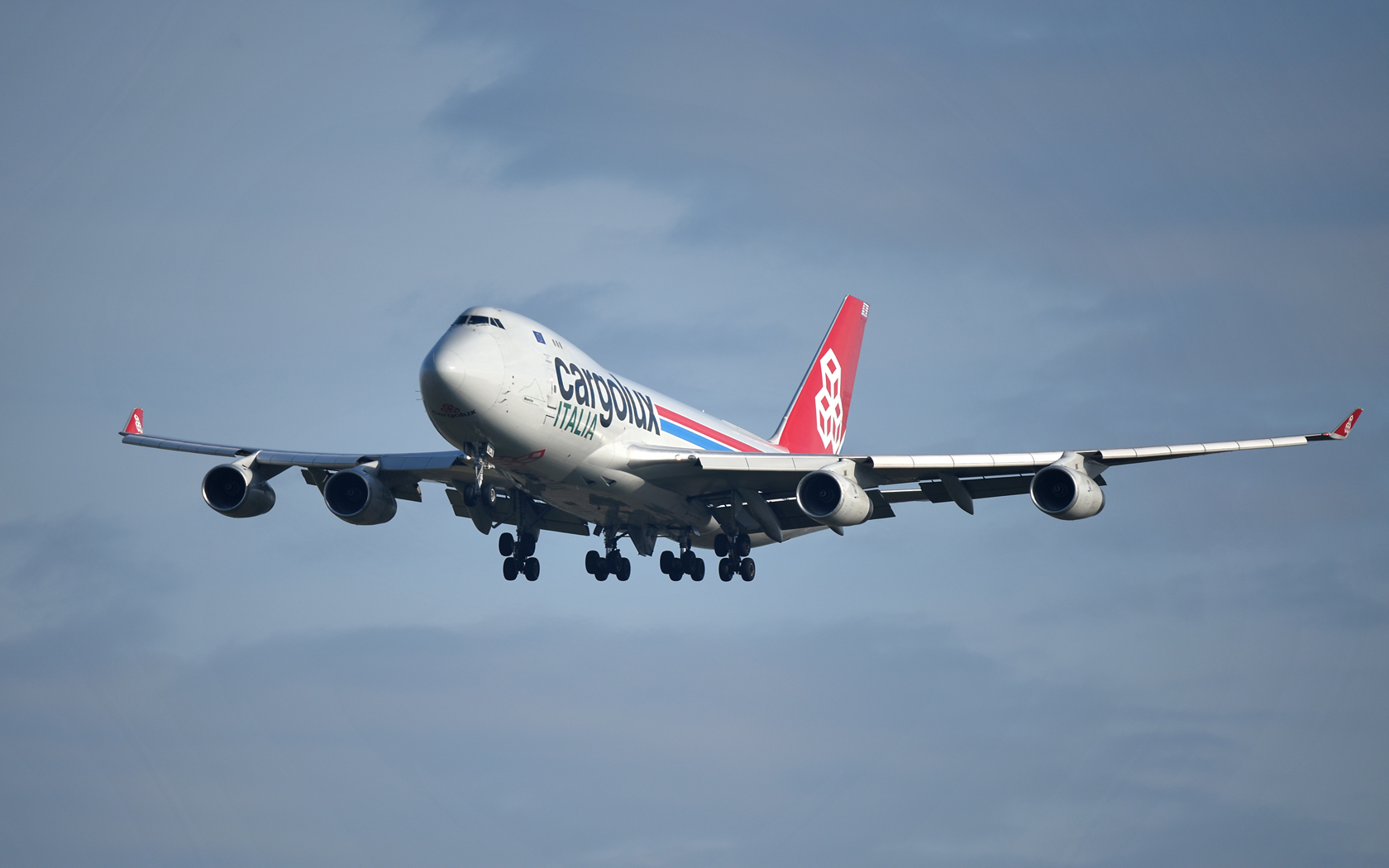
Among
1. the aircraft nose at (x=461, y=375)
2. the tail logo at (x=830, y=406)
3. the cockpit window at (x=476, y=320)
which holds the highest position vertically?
the tail logo at (x=830, y=406)

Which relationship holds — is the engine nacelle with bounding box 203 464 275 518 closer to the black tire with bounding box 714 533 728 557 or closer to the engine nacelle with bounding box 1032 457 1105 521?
the black tire with bounding box 714 533 728 557

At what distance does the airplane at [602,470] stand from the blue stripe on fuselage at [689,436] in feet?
0.16

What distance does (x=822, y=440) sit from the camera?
2227 inches

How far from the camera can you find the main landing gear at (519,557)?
144ft

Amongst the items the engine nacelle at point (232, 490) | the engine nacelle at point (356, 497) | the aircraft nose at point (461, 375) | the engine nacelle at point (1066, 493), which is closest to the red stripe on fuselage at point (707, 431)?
the aircraft nose at point (461, 375)

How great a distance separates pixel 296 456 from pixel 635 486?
1096 cm

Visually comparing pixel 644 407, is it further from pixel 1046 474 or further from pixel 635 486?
pixel 1046 474

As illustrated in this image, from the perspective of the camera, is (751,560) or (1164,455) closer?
(1164,455)

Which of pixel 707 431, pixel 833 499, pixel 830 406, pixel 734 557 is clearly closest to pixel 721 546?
pixel 734 557

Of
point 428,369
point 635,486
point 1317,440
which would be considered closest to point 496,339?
point 428,369

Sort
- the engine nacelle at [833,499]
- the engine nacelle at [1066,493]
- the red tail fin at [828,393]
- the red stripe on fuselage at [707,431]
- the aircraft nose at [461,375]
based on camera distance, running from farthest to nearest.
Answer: the red tail fin at [828,393]
the red stripe on fuselage at [707,431]
the engine nacelle at [833,499]
the engine nacelle at [1066,493]
the aircraft nose at [461,375]

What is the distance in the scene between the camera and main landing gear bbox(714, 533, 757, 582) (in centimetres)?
4388

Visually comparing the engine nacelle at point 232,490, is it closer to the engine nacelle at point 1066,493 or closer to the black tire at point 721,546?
the black tire at point 721,546

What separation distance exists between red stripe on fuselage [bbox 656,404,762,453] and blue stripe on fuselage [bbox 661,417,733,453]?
150 mm
